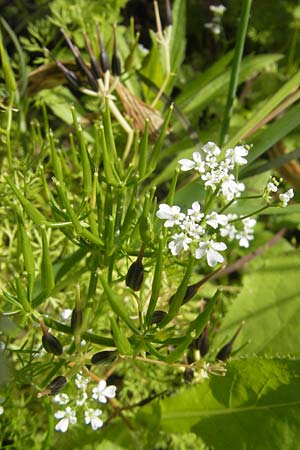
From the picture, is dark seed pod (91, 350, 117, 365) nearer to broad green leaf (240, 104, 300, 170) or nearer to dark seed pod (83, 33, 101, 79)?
broad green leaf (240, 104, 300, 170)

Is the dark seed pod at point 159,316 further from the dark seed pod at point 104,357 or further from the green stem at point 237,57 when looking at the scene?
the green stem at point 237,57

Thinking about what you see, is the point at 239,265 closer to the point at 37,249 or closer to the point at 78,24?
the point at 37,249

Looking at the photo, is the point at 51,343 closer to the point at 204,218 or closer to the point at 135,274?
the point at 135,274

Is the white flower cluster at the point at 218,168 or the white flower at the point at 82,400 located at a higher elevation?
the white flower cluster at the point at 218,168

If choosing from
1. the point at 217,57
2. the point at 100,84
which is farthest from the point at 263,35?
the point at 100,84

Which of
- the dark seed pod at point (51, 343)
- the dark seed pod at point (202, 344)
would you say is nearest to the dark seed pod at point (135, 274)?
the dark seed pod at point (51, 343)
